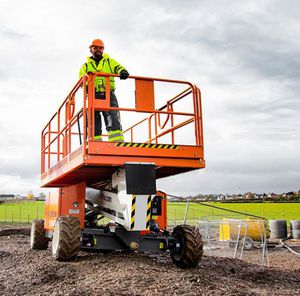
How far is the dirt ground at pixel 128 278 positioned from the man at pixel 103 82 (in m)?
2.53

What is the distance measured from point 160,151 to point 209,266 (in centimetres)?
309

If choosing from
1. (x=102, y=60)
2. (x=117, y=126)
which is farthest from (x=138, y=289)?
(x=102, y=60)

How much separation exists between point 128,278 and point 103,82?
410 cm

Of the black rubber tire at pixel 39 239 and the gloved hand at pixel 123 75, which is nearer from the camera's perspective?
the gloved hand at pixel 123 75

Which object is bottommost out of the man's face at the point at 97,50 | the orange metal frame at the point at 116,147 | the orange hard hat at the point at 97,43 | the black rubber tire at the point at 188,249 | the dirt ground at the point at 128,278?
the dirt ground at the point at 128,278

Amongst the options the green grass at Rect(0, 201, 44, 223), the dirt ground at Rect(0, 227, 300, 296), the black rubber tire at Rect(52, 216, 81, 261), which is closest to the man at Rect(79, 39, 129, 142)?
the black rubber tire at Rect(52, 216, 81, 261)

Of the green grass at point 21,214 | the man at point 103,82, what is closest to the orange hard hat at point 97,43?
the man at point 103,82

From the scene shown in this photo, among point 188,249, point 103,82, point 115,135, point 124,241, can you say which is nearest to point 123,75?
point 103,82

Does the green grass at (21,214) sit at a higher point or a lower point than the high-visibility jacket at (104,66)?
lower

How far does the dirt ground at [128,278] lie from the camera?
6.73 metres

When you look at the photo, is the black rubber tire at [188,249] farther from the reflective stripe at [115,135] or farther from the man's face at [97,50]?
the man's face at [97,50]

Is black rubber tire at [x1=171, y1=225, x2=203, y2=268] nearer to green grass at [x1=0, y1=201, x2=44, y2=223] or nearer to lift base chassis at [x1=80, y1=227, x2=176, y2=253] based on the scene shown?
lift base chassis at [x1=80, y1=227, x2=176, y2=253]

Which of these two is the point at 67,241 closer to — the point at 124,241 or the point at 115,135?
the point at 124,241

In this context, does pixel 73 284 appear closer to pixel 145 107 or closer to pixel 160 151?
pixel 160 151
